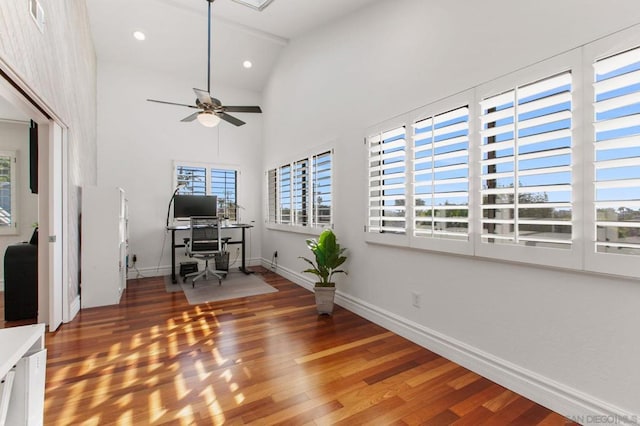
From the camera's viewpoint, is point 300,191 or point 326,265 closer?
point 326,265

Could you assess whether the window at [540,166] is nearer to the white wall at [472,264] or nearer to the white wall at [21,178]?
the white wall at [472,264]

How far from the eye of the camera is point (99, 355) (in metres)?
2.36

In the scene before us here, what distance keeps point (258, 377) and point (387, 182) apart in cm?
201

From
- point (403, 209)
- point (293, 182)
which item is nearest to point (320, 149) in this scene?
point (293, 182)

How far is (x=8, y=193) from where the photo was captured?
4.42 meters

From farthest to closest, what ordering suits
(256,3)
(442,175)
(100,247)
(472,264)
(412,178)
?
(256,3) → (100,247) → (412,178) → (442,175) → (472,264)

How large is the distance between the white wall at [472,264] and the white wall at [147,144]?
286cm

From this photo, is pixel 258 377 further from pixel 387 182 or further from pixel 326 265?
pixel 387 182

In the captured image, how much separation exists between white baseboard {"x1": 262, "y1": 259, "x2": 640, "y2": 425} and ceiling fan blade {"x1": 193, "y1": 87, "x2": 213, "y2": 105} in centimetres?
296

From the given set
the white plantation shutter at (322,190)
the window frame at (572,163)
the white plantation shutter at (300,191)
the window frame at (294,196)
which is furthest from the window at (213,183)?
the window frame at (572,163)

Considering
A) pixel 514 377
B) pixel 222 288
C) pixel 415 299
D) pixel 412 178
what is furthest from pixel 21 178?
pixel 514 377

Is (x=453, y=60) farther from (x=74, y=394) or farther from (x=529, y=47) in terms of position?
(x=74, y=394)

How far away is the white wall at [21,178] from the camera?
14.6 ft

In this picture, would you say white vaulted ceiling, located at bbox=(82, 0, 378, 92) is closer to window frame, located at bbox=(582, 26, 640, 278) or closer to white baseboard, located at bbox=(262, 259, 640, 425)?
window frame, located at bbox=(582, 26, 640, 278)
